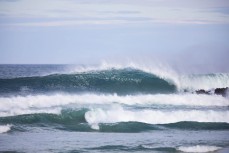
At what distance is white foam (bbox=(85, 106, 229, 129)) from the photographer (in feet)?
46.7

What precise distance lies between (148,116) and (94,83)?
8.27m

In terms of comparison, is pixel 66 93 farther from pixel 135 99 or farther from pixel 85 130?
pixel 85 130

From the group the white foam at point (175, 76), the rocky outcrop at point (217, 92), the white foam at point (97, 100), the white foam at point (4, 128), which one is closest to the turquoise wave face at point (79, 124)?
the white foam at point (4, 128)

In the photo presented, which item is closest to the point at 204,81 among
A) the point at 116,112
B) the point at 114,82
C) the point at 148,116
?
the point at 114,82

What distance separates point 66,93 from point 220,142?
11088 millimetres

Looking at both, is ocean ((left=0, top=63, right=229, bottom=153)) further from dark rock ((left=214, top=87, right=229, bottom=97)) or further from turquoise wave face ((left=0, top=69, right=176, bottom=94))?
dark rock ((left=214, top=87, right=229, bottom=97))

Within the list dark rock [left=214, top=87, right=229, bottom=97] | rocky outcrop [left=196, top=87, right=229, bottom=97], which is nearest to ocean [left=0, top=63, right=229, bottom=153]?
rocky outcrop [left=196, top=87, right=229, bottom=97]

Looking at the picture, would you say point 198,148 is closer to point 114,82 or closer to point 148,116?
point 148,116

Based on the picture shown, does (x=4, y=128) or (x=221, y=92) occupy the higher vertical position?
(x=221, y=92)

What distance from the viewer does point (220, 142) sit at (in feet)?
36.2

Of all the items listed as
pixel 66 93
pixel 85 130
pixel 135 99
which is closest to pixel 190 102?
→ pixel 135 99

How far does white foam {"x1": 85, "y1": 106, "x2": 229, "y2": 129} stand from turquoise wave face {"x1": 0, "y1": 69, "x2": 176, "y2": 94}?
19.7ft

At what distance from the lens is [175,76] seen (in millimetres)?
23641

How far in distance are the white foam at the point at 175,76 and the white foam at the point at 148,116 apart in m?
7.46
